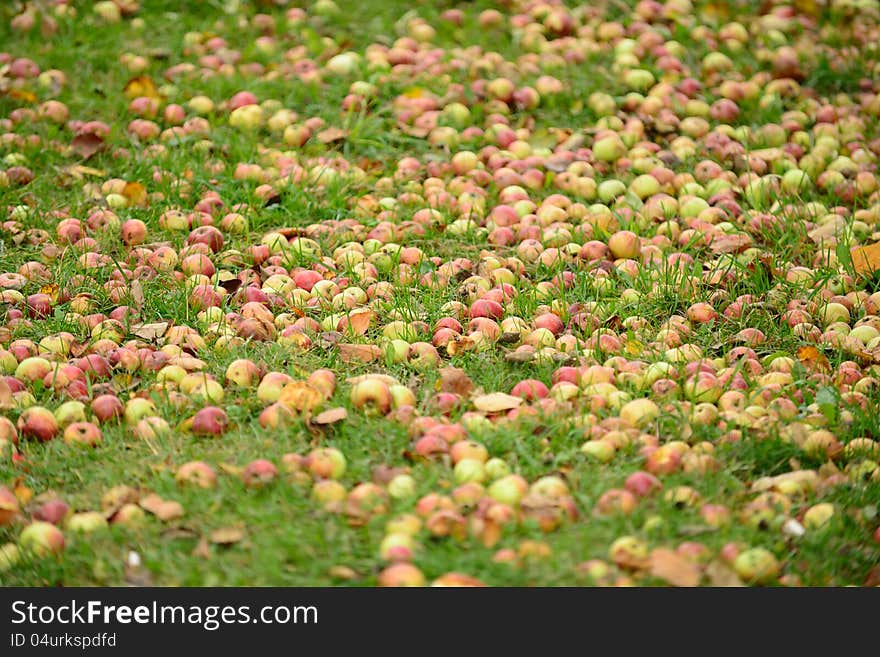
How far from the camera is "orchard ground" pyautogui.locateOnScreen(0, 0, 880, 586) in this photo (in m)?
2.60

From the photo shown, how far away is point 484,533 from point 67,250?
227cm

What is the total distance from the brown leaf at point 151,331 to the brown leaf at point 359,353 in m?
0.62

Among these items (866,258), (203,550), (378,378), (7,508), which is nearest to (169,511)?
(203,550)

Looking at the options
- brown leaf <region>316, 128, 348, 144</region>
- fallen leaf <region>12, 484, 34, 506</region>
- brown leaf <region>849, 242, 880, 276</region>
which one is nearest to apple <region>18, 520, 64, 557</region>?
fallen leaf <region>12, 484, 34, 506</region>

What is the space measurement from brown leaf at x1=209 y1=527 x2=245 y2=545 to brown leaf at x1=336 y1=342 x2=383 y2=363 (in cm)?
90

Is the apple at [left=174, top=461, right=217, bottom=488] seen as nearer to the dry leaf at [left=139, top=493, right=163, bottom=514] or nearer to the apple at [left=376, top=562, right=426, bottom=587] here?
the dry leaf at [left=139, top=493, right=163, bottom=514]

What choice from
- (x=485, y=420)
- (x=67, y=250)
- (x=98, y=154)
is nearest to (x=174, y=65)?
(x=98, y=154)

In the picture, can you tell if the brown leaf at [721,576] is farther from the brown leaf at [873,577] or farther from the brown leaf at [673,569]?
the brown leaf at [873,577]

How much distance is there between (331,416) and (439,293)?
94 centimetres

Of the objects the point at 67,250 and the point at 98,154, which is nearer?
the point at 67,250

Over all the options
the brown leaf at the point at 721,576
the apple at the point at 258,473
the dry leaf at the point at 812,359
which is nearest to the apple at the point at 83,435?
the apple at the point at 258,473

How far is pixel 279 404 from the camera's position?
3016 mm

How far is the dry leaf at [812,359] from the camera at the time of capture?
331 centimetres
